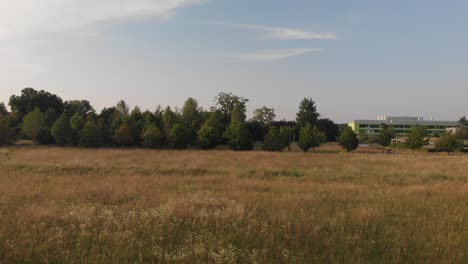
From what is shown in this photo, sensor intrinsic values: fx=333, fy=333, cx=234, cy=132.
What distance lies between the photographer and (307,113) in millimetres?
91562

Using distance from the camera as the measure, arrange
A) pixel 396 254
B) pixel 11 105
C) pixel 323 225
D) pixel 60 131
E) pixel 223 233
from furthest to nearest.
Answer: pixel 11 105 → pixel 60 131 → pixel 323 225 → pixel 223 233 → pixel 396 254

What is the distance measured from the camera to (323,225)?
6.54 m

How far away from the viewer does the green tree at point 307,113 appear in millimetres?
90938

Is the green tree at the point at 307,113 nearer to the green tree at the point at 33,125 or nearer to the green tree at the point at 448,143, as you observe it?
the green tree at the point at 448,143

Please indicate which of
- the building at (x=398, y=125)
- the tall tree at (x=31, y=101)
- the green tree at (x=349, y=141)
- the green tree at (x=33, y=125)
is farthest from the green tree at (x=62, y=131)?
the building at (x=398, y=125)

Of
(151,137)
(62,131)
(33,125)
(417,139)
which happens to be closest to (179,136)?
(151,137)

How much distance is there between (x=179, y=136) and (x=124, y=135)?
8.71m

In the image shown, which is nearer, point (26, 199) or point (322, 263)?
point (322, 263)

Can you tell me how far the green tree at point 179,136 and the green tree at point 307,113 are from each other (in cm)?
4444

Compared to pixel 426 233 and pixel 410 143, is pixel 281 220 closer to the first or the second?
pixel 426 233

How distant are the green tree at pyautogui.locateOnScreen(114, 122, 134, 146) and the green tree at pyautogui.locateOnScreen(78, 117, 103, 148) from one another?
2528 millimetres

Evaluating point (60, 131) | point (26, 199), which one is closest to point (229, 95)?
point (60, 131)

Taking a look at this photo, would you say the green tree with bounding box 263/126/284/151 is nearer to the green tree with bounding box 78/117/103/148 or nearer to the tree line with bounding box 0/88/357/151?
the tree line with bounding box 0/88/357/151

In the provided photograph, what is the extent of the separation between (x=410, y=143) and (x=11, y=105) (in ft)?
271
